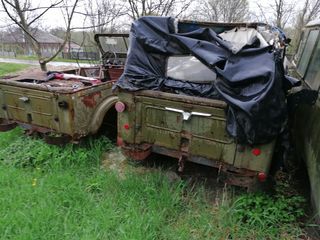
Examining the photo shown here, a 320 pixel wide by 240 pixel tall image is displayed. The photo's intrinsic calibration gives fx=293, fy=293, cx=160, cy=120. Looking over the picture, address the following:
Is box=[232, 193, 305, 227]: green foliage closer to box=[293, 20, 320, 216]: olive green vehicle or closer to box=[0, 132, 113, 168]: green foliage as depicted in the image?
box=[293, 20, 320, 216]: olive green vehicle

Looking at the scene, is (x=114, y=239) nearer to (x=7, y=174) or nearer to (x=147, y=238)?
(x=147, y=238)

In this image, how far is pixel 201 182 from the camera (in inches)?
145

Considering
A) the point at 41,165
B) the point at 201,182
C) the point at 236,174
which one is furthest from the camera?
the point at 41,165

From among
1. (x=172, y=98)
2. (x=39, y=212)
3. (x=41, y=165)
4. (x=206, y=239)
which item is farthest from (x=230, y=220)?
(x=41, y=165)

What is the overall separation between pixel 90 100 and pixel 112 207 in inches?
65.3

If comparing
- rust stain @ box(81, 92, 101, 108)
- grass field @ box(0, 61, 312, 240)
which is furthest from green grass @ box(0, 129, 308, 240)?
rust stain @ box(81, 92, 101, 108)

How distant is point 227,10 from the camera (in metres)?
27.1

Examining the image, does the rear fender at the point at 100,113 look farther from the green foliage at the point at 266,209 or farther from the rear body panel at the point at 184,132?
the green foliage at the point at 266,209

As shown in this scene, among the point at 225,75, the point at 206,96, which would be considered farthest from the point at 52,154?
the point at 225,75

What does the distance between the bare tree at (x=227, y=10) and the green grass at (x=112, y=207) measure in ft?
81.9

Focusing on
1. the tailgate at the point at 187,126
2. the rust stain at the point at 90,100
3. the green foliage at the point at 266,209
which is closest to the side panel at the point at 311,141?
the green foliage at the point at 266,209

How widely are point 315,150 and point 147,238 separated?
1754 mm

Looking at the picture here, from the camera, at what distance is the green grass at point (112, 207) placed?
2727 millimetres

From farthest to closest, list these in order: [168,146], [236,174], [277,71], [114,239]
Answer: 1. [168,146]
2. [236,174]
3. [277,71]
4. [114,239]
